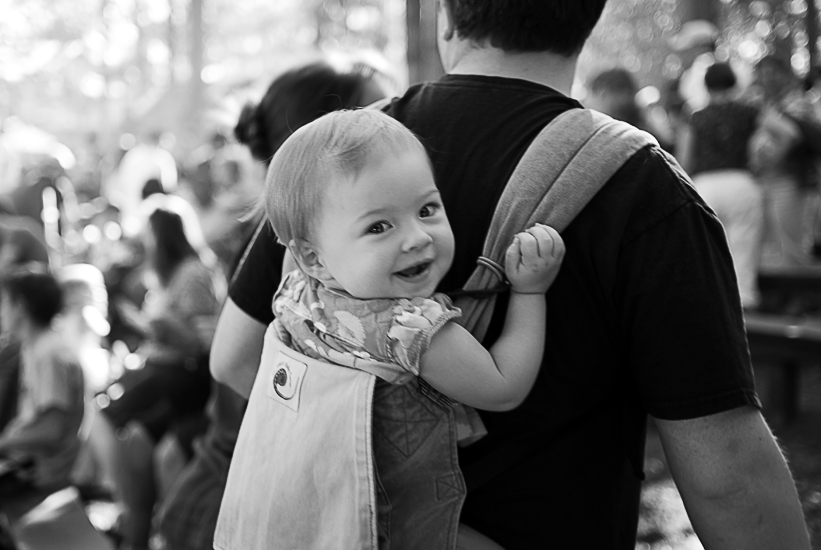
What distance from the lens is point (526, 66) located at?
1366mm

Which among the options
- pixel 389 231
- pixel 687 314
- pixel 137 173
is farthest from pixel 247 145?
pixel 137 173

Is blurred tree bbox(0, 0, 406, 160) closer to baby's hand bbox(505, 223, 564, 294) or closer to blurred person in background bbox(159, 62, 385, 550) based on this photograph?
blurred person in background bbox(159, 62, 385, 550)

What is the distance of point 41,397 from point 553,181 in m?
3.12

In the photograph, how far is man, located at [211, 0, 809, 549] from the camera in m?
1.17

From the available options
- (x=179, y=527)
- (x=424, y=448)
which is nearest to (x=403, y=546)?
(x=424, y=448)

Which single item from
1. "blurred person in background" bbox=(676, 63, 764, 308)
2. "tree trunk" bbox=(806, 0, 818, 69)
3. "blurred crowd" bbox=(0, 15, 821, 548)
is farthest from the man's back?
"tree trunk" bbox=(806, 0, 818, 69)

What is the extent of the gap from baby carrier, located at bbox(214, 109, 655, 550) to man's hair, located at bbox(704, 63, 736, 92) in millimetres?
4998

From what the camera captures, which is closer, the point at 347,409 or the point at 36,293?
the point at 347,409

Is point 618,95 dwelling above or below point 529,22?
below

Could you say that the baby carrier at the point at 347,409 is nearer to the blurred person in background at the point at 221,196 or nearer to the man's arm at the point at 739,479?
the man's arm at the point at 739,479

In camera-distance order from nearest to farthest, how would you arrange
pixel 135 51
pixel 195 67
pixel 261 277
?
pixel 261 277
pixel 195 67
pixel 135 51

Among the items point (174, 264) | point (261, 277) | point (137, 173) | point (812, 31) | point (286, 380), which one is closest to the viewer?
point (286, 380)

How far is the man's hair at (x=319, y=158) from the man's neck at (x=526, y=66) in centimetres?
23

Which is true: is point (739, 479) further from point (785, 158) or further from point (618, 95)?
point (785, 158)
